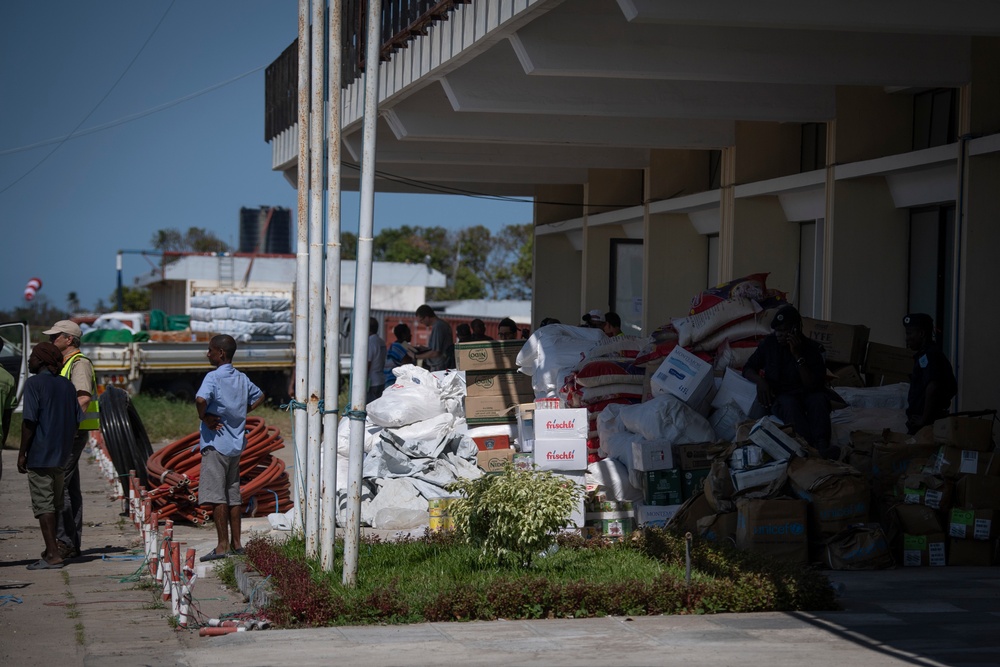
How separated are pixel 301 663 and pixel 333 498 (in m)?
1.83

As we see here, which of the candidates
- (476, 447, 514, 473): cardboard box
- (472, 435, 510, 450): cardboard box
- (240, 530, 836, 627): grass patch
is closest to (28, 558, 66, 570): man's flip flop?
(240, 530, 836, 627): grass patch

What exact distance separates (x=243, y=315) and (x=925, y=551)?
70.2ft

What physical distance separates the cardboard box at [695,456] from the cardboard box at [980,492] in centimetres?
198

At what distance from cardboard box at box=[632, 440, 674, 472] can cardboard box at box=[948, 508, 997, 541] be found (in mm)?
2185

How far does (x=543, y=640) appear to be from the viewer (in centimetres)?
553

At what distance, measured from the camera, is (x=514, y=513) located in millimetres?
6520

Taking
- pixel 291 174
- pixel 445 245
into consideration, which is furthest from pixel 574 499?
pixel 445 245

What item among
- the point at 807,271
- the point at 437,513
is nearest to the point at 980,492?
the point at 437,513

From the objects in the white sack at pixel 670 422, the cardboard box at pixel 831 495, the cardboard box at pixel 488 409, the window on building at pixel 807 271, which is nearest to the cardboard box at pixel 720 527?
the cardboard box at pixel 831 495

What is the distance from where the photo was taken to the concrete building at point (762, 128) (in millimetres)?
8883

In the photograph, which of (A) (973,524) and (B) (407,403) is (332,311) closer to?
(A) (973,524)

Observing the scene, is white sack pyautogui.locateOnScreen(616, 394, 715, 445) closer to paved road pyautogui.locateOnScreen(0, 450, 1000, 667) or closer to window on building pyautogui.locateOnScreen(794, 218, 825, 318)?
paved road pyautogui.locateOnScreen(0, 450, 1000, 667)

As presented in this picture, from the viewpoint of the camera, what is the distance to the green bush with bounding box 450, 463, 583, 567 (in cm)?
655

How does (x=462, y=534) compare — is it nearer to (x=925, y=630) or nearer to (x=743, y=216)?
(x=925, y=630)
